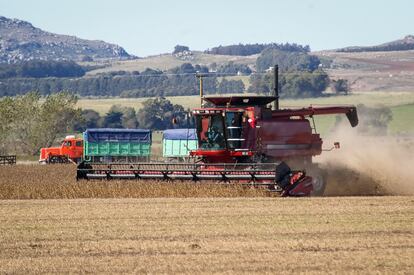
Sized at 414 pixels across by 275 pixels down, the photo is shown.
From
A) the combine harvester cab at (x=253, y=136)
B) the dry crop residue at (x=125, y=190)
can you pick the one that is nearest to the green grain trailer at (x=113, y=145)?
the combine harvester cab at (x=253, y=136)

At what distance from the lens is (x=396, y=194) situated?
2364 centimetres

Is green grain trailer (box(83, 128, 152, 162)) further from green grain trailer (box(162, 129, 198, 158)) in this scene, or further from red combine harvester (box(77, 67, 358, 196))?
red combine harvester (box(77, 67, 358, 196))

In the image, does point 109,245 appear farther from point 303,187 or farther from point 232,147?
point 232,147

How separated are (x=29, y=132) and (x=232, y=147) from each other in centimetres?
4630

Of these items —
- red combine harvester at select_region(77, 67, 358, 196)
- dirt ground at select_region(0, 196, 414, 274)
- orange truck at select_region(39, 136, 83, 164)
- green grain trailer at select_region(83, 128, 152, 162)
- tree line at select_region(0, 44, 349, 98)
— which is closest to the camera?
dirt ground at select_region(0, 196, 414, 274)

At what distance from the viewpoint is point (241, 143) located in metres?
24.3

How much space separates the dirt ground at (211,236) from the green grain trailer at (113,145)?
1324 inches

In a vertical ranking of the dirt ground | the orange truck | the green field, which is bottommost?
the orange truck

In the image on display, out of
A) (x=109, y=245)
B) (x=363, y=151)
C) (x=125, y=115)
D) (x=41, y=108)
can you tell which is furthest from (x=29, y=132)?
(x=109, y=245)

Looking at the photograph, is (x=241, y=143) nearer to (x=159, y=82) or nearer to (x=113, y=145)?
(x=113, y=145)

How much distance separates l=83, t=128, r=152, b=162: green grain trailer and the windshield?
94.5 ft

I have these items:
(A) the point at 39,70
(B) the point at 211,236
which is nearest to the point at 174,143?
(B) the point at 211,236

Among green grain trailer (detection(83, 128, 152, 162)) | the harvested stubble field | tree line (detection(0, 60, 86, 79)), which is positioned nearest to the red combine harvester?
the harvested stubble field

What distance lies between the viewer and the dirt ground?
11.7 metres
